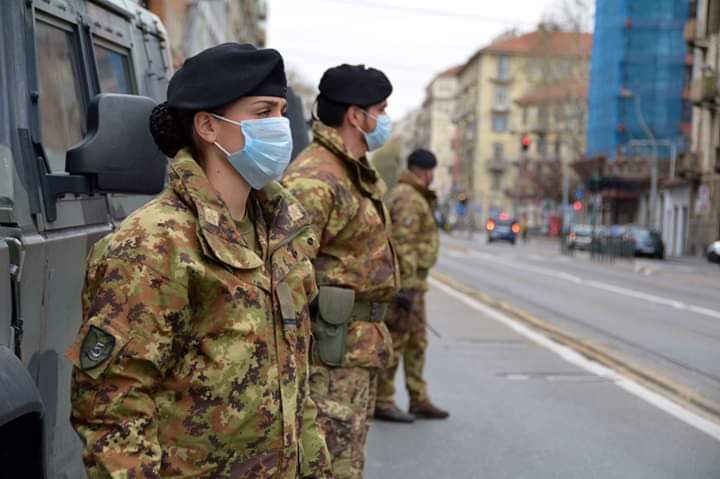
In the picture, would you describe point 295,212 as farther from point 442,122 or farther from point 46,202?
point 442,122

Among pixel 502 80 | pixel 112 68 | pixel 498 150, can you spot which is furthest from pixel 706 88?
pixel 498 150

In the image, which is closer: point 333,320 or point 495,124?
point 333,320

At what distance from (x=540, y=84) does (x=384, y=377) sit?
218 ft

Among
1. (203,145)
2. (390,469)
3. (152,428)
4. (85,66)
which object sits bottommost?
(390,469)

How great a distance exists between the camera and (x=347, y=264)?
14.4 ft

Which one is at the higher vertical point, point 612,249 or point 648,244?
point 612,249

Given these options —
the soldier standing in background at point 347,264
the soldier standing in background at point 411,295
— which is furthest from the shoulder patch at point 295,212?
the soldier standing in background at point 411,295

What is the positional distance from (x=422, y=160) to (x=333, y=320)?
3.80m

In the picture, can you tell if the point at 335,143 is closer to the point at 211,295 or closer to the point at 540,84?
the point at 211,295

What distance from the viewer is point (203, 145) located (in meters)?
2.71

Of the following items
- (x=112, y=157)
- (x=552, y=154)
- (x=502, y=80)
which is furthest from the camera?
(x=502, y=80)

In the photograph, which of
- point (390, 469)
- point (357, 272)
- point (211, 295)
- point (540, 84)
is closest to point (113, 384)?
point (211, 295)

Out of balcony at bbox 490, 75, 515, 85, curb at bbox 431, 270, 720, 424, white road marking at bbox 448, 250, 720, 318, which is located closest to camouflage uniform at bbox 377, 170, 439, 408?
curb at bbox 431, 270, 720, 424

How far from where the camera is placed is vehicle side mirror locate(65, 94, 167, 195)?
107 inches
